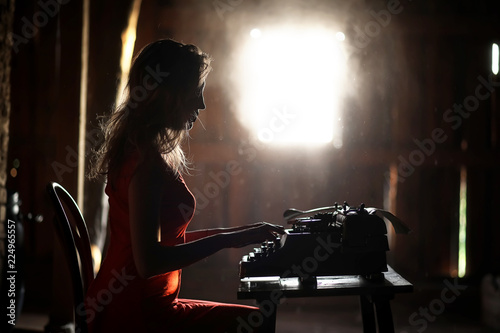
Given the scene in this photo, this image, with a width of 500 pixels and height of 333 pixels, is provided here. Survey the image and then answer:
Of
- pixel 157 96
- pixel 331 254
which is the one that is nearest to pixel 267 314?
pixel 331 254

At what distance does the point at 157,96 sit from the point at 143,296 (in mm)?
675

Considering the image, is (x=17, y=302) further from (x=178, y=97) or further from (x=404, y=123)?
(x=404, y=123)

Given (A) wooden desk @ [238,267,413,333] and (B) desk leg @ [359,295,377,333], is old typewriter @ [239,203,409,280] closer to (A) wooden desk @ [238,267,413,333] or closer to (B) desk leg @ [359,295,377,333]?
(A) wooden desk @ [238,267,413,333]

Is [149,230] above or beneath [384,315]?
above

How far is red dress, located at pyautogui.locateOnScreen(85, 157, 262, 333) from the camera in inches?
65.4

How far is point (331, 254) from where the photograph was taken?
191cm

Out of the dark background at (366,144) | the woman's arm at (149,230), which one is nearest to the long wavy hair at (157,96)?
the woman's arm at (149,230)

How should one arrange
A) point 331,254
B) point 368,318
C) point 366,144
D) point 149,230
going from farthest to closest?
1. point 366,144
2. point 368,318
3. point 331,254
4. point 149,230

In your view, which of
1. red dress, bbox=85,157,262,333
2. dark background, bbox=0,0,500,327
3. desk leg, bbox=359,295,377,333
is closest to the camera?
red dress, bbox=85,157,262,333

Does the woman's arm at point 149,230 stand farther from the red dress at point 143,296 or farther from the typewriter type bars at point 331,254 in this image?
the typewriter type bars at point 331,254

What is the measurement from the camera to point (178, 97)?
176cm

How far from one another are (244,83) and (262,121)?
400mm

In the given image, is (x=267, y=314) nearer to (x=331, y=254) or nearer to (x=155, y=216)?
(x=331, y=254)

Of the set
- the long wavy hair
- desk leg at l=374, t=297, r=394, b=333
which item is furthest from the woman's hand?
desk leg at l=374, t=297, r=394, b=333
